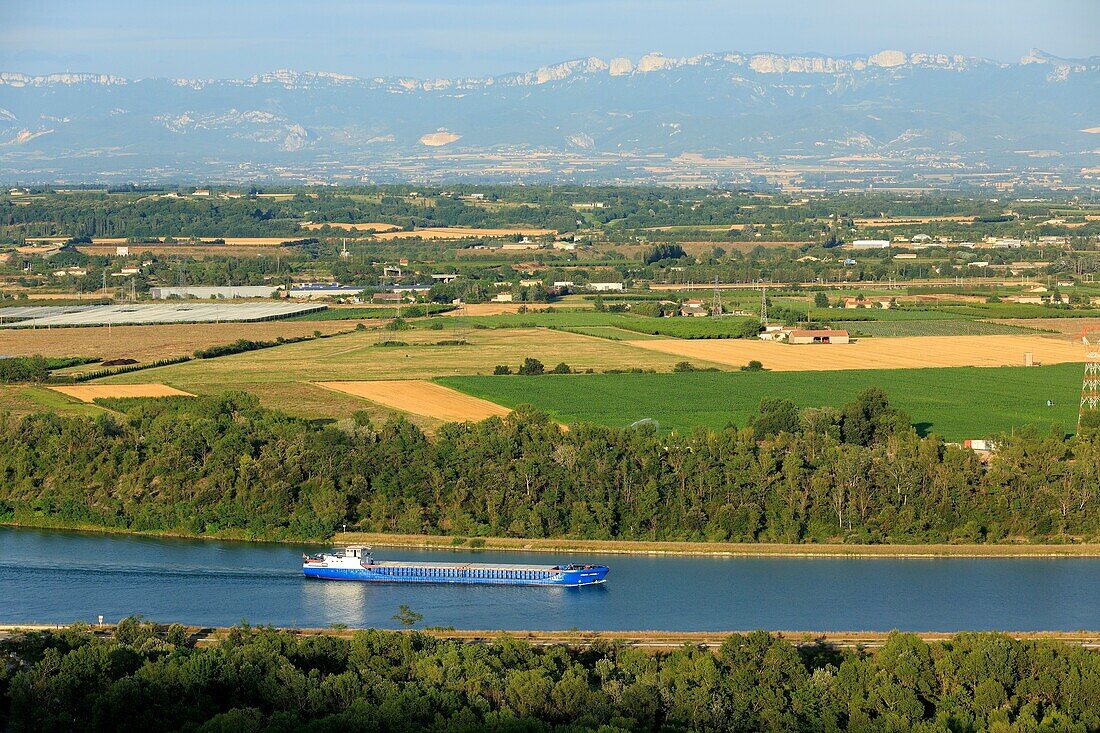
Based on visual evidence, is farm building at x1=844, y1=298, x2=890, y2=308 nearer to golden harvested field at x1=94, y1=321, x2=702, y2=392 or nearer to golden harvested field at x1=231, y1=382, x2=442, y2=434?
golden harvested field at x1=94, y1=321, x2=702, y2=392

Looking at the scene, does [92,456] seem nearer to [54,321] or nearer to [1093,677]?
[1093,677]

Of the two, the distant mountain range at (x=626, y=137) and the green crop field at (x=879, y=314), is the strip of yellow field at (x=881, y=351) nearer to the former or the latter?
the green crop field at (x=879, y=314)

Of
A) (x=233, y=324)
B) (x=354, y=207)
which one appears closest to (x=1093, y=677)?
(x=233, y=324)

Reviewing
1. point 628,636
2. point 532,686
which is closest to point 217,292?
point 628,636

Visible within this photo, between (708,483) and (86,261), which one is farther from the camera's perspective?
(86,261)

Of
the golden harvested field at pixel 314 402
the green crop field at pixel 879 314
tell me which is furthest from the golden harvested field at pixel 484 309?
the golden harvested field at pixel 314 402

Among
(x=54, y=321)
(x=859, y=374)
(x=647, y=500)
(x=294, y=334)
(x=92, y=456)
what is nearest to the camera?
(x=647, y=500)

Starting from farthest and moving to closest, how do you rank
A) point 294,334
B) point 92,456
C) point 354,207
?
1. point 354,207
2. point 294,334
3. point 92,456
